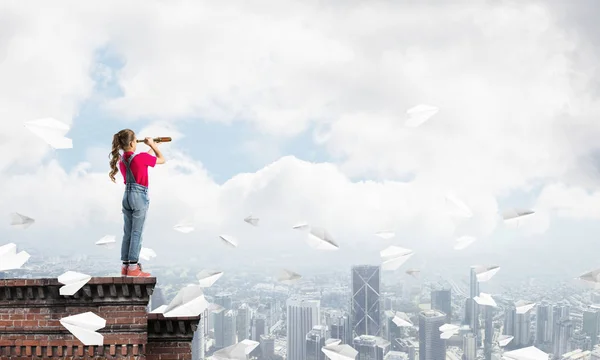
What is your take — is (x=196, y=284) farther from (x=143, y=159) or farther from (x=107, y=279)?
(x=143, y=159)

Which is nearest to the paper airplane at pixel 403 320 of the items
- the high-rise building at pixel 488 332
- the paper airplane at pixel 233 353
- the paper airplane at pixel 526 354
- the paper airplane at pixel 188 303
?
the paper airplane at pixel 526 354

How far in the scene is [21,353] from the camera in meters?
6.98

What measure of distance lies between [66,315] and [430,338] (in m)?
13.4

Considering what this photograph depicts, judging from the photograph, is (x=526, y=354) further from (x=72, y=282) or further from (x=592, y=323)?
(x=592, y=323)

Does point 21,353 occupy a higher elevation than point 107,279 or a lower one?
lower

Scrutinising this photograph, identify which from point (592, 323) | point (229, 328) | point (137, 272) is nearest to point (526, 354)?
point (137, 272)

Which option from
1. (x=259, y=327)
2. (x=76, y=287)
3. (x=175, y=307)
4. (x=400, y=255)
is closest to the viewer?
(x=76, y=287)

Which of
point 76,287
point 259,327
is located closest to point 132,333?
point 76,287

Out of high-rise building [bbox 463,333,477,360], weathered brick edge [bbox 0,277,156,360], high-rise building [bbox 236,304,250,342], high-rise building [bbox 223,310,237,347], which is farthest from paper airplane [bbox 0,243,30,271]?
high-rise building [bbox 463,333,477,360]

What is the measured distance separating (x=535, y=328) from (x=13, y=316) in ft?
52.9

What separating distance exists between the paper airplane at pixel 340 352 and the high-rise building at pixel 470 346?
10794 millimetres

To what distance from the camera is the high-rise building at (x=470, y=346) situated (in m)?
19.1

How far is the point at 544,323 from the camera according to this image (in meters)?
20.5

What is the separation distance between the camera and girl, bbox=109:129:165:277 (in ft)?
22.7
